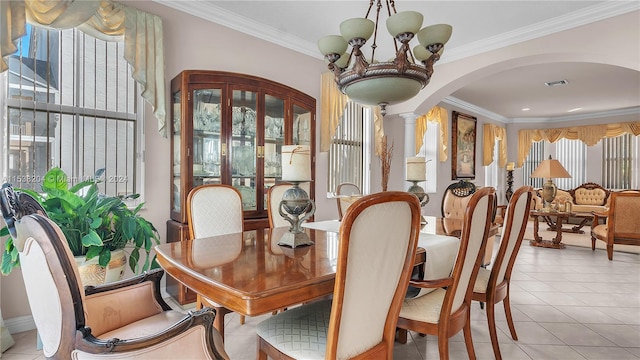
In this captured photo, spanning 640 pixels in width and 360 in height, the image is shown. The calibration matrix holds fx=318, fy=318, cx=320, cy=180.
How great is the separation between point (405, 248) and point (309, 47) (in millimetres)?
3182

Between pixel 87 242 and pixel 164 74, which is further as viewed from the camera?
pixel 164 74

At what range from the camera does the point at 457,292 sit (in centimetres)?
152

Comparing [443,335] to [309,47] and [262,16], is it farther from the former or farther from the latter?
[309,47]

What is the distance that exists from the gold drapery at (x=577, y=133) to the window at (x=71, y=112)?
8.85 m

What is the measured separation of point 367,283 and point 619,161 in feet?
32.1

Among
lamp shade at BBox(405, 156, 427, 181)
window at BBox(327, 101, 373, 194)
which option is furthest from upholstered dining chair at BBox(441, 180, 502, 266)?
lamp shade at BBox(405, 156, 427, 181)

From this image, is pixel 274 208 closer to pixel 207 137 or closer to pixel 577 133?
pixel 207 137

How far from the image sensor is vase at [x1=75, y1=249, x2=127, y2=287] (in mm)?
1812

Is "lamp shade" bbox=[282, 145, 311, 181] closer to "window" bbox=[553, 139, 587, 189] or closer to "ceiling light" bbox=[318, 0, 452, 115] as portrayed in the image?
"ceiling light" bbox=[318, 0, 452, 115]

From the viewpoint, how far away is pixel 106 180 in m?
2.48

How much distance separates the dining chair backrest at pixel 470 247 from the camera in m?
1.43

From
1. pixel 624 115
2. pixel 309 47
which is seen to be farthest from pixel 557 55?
pixel 624 115

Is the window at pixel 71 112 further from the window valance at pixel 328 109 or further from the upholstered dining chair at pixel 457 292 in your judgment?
the upholstered dining chair at pixel 457 292

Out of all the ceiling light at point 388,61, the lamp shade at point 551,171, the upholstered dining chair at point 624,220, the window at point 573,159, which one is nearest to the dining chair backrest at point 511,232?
the ceiling light at point 388,61
